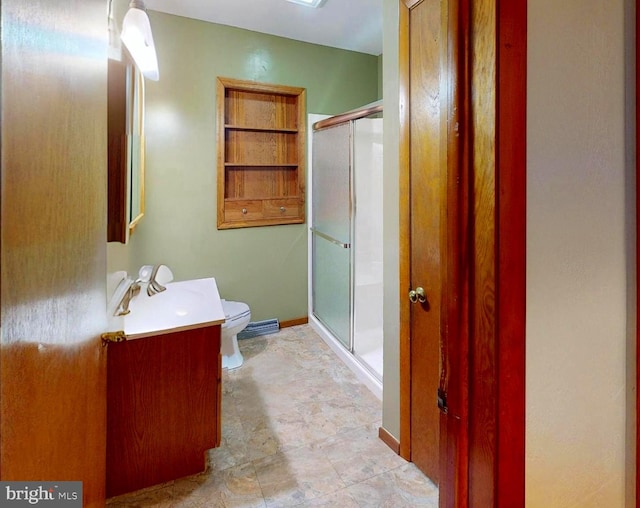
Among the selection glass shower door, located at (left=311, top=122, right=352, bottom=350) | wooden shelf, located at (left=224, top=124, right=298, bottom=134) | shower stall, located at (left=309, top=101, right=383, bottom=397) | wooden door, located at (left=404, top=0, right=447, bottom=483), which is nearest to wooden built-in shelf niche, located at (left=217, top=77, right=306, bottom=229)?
wooden shelf, located at (left=224, top=124, right=298, bottom=134)

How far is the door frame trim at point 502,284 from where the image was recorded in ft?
1.94

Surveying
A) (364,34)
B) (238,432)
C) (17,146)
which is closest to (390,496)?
(238,432)

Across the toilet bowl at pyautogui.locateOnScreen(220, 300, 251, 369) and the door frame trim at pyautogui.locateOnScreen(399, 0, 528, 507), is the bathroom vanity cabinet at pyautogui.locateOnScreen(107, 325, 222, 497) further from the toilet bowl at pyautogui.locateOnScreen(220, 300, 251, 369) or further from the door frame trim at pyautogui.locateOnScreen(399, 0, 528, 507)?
the door frame trim at pyautogui.locateOnScreen(399, 0, 528, 507)

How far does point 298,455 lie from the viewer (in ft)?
5.68

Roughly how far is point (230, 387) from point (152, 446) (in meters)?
0.86

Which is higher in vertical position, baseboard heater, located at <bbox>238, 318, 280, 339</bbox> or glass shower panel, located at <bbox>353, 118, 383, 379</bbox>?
glass shower panel, located at <bbox>353, 118, 383, 379</bbox>

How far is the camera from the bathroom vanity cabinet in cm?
144

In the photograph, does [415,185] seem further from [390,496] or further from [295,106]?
[295,106]

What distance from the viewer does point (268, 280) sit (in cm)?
328

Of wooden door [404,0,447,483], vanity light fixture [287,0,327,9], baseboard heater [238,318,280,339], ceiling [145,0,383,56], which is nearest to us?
wooden door [404,0,447,483]

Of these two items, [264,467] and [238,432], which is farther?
[238,432]

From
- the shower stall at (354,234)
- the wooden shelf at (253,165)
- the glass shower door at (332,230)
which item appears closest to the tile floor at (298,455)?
the shower stall at (354,234)

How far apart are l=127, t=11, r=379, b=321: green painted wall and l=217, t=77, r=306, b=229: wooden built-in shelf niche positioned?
0.25 feet

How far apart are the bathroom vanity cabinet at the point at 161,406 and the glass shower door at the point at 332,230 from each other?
138 centimetres
